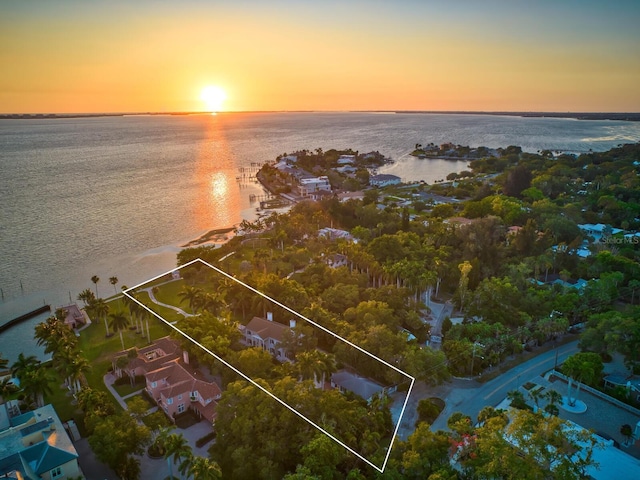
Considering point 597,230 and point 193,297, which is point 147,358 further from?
point 597,230

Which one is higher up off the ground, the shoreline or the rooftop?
the rooftop

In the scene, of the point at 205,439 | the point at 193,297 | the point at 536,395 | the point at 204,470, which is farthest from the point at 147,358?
the point at 536,395

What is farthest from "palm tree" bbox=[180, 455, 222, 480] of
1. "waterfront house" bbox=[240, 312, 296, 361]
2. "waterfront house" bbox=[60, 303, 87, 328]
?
"waterfront house" bbox=[60, 303, 87, 328]

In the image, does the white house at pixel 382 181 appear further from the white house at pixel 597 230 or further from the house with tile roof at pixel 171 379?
the house with tile roof at pixel 171 379

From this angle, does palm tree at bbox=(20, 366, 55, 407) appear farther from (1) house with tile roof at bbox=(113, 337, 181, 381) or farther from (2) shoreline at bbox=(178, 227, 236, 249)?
(2) shoreline at bbox=(178, 227, 236, 249)

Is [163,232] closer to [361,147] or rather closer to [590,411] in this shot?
[590,411]

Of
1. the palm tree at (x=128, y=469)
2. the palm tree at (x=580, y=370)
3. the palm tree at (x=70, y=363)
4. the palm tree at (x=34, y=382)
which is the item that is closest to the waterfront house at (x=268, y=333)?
the palm tree at (x=128, y=469)

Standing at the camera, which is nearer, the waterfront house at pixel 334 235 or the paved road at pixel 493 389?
the paved road at pixel 493 389

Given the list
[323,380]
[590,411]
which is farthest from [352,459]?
[590,411]

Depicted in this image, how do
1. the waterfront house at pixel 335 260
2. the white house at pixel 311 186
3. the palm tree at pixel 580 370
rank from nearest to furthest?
the palm tree at pixel 580 370
the waterfront house at pixel 335 260
the white house at pixel 311 186
